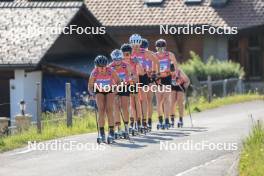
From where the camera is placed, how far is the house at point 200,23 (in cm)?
3897

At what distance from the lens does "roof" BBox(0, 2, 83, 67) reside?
104ft

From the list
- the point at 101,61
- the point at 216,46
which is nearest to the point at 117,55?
the point at 101,61

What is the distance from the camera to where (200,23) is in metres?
38.5

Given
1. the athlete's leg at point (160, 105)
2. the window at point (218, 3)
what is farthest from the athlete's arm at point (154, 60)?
the window at point (218, 3)

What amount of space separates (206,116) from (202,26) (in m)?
14.5

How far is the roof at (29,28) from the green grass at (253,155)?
16680 mm

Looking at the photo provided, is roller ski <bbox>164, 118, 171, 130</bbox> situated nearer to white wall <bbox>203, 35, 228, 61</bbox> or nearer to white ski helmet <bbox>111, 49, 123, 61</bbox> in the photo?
white ski helmet <bbox>111, 49, 123, 61</bbox>

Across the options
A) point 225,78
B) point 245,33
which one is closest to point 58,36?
point 225,78

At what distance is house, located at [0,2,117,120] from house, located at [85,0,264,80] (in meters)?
3.87

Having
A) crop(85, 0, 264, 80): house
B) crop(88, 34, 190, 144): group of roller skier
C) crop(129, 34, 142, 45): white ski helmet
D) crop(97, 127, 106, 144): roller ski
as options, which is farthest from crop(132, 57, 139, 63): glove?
crop(85, 0, 264, 80): house

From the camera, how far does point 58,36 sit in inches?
1296

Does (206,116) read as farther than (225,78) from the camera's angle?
No

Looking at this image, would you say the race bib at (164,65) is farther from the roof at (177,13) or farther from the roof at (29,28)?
the roof at (177,13)

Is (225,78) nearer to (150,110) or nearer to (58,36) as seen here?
(58,36)
